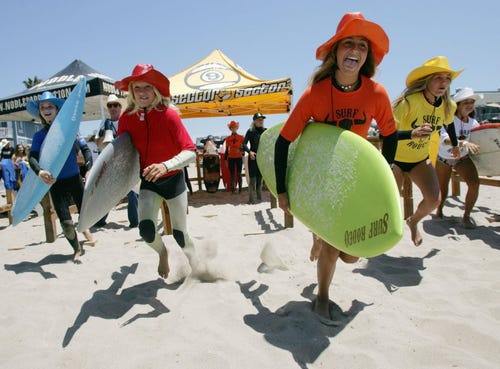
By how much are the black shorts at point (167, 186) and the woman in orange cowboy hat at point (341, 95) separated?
3.38 feet

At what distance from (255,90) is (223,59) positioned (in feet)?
8.04

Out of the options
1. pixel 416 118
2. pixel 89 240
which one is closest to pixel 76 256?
pixel 89 240

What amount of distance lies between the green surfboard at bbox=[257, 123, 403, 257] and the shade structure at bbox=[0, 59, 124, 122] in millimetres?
9085

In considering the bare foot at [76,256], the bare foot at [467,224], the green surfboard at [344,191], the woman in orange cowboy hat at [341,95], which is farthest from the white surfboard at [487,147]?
the bare foot at [76,256]

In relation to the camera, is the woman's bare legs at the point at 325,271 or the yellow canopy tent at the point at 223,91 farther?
the yellow canopy tent at the point at 223,91

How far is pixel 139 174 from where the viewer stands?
126 inches

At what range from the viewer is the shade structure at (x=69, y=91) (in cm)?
1045

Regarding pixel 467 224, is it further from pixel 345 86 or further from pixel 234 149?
pixel 234 149

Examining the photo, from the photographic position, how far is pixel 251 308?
247cm

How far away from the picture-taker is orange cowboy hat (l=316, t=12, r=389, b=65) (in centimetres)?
201

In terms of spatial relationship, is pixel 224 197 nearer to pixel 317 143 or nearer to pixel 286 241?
pixel 286 241

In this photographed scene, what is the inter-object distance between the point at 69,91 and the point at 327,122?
10.4m

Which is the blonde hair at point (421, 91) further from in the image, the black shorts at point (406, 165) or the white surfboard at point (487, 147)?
the white surfboard at point (487, 147)

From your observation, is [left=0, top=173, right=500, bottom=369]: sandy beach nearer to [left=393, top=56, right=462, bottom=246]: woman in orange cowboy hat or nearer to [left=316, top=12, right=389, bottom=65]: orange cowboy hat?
[left=393, top=56, right=462, bottom=246]: woman in orange cowboy hat
